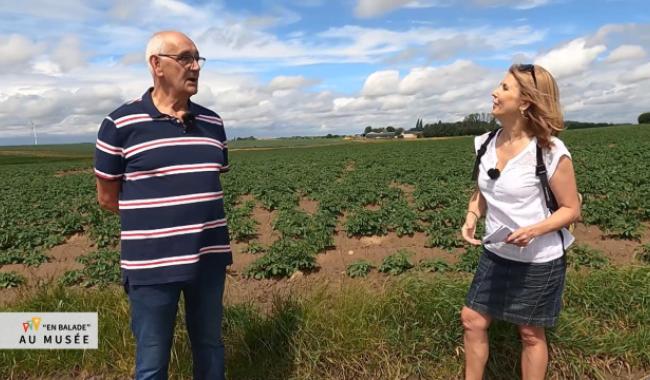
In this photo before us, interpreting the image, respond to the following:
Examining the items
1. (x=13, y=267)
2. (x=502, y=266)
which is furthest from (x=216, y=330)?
(x=13, y=267)

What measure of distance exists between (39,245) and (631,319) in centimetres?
948

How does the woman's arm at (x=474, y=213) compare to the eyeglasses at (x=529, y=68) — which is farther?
the woman's arm at (x=474, y=213)

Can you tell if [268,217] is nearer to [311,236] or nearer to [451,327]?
[311,236]

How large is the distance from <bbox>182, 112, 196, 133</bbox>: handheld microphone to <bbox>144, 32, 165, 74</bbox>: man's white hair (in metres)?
0.30

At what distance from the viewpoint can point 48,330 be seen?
12.0ft

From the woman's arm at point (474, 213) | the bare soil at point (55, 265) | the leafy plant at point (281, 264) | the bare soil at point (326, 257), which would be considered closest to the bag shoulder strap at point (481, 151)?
the woman's arm at point (474, 213)

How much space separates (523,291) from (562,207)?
1.78 ft

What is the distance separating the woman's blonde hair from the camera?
2.38 metres

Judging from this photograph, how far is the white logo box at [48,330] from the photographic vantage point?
3.53 m

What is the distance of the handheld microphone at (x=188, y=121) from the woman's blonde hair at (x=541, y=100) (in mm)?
1795

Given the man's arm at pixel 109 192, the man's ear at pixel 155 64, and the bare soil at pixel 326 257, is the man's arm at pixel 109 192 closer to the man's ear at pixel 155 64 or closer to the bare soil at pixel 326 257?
the man's ear at pixel 155 64

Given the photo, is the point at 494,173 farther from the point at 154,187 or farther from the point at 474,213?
the point at 154,187

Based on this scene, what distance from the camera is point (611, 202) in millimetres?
8773

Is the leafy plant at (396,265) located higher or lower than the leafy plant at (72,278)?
higher
